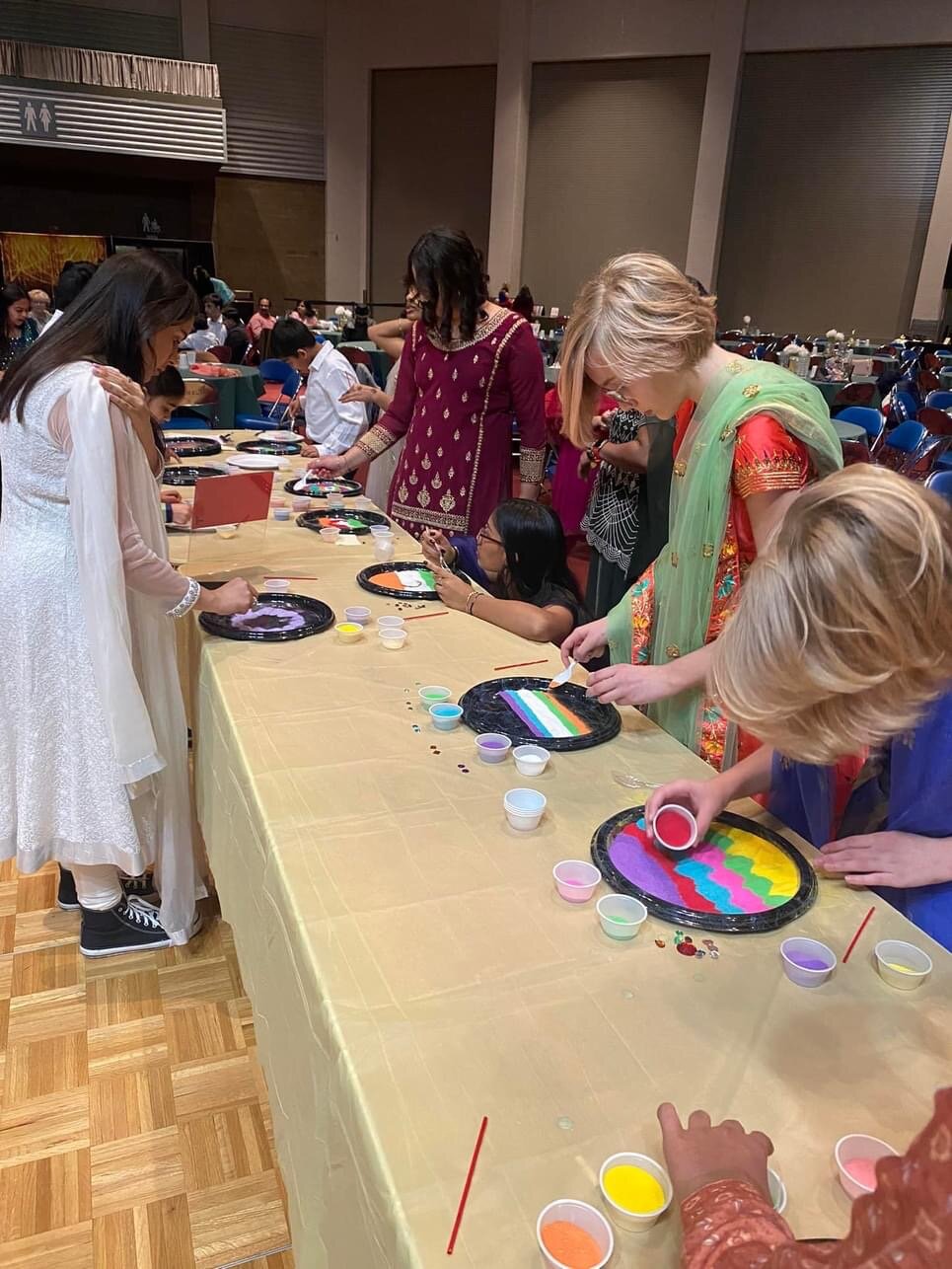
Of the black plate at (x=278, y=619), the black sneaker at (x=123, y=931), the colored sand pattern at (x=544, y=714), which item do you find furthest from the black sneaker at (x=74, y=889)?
the colored sand pattern at (x=544, y=714)

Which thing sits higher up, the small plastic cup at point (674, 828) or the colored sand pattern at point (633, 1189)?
the small plastic cup at point (674, 828)

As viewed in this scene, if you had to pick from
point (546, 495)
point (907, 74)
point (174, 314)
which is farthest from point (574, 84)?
point (174, 314)

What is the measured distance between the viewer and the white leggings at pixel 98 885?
2.00 m

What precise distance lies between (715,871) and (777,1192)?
456 millimetres

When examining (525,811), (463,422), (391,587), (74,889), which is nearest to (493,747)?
(525,811)

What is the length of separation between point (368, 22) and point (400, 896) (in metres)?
12.3

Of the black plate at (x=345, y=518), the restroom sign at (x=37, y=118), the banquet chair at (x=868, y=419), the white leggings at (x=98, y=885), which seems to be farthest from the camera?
the restroom sign at (x=37, y=118)

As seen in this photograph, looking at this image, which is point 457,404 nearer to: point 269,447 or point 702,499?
point 269,447

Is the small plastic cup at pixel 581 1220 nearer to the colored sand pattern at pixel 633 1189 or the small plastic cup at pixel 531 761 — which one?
→ the colored sand pattern at pixel 633 1189

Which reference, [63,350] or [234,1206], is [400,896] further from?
[63,350]

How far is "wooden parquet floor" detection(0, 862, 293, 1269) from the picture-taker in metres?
1.47

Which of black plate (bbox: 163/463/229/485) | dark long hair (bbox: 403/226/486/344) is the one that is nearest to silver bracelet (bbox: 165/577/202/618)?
dark long hair (bbox: 403/226/486/344)

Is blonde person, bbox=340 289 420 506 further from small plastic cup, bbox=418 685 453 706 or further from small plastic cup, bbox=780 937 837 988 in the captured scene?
small plastic cup, bbox=780 937 837 988

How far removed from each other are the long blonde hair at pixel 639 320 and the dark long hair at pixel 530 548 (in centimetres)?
91
